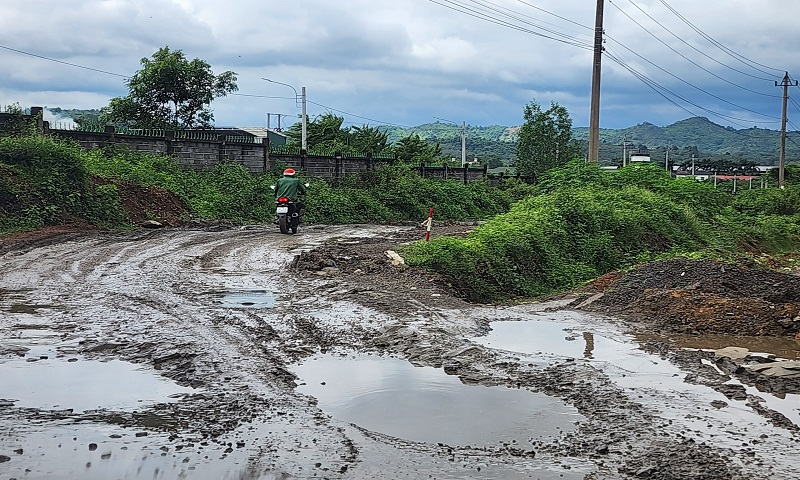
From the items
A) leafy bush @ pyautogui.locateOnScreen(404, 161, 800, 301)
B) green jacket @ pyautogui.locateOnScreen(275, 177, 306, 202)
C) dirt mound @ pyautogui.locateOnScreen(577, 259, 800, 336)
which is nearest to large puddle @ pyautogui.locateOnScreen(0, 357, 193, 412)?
dirt mound @ pyautogui.locateOnScreen(577, 259, 800, 336)

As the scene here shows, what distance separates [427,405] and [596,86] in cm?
2186

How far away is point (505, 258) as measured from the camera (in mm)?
15234

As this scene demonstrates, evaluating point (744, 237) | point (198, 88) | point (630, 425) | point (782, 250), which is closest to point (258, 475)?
point (630, 425)

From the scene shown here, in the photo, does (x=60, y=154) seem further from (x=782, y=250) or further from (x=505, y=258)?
(x=782, y=250)

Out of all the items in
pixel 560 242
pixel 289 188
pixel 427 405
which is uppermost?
pixel 289 188

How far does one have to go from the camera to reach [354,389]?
23.0 feet

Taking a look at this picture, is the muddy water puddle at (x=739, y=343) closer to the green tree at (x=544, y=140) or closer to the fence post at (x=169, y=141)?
the fence post at (x=169, y=141)

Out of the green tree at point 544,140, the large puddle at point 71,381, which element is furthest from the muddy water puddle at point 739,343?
the green tree at point 544,140

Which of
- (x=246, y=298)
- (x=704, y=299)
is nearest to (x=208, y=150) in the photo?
(x=246, y=298)

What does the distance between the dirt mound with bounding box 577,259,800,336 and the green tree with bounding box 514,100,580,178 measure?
52.9 m

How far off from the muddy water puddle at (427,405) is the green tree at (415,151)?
33.6 meters

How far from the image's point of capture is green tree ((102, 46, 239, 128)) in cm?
3409

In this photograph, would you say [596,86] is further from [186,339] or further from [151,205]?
[186,339]

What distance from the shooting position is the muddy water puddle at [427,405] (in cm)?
597
